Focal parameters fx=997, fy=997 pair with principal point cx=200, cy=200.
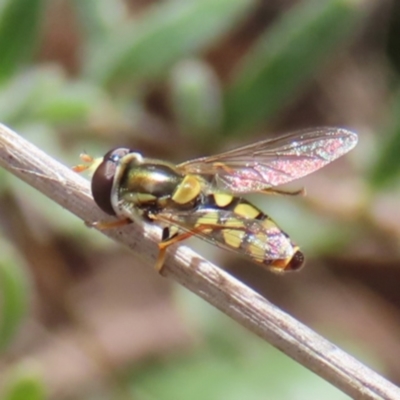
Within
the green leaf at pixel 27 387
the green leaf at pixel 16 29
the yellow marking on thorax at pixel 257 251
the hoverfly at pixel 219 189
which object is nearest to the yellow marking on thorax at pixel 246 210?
the hoverfly at pixel 219 189

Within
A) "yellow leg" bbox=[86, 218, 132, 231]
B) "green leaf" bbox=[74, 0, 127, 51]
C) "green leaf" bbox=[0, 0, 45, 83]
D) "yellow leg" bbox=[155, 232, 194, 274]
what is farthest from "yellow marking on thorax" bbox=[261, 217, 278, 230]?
"green leaf" bbox=[74, 0, 127, 51]

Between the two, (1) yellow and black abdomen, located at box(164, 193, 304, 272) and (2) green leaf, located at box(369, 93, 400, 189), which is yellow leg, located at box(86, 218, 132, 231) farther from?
(2) green leaf, located at box(369, 93, 400, 189)

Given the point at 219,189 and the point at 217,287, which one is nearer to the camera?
the point at 217,287

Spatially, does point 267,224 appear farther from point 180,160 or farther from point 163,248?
point 180,160

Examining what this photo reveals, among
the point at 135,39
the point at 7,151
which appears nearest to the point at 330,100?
the point at 135,39

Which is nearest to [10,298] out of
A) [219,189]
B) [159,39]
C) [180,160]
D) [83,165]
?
[83,165]

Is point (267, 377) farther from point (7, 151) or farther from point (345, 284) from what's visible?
point (7, 151)
